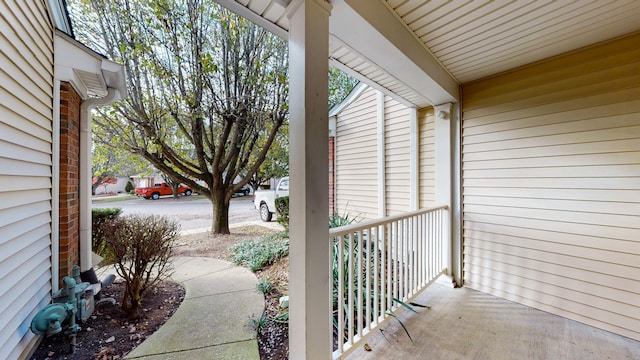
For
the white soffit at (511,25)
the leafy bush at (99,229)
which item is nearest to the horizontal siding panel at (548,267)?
the white soffit at (511,25)

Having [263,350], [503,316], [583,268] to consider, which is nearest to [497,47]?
[583,268]

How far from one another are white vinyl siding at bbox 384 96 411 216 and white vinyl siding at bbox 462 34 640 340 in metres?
0.91

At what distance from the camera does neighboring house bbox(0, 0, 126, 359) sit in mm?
1459

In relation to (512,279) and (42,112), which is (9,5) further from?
(512,279)

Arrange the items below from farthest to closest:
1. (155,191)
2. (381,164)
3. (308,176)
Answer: (155,191)
(381,164)
(308,176)

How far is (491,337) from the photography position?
6.49 ft

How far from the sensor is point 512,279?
2.53m

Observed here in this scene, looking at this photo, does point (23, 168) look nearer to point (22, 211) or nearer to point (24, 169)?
point (24, 169)

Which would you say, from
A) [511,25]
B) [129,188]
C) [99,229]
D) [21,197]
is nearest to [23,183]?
[21,197]

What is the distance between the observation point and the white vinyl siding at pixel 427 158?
10.9ft

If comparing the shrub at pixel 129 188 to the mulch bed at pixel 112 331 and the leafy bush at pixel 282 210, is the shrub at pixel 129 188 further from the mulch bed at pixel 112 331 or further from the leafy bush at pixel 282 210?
the mulch bed at pixel 112 331

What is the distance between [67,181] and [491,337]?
404 centimetres

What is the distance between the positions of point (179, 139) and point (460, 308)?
6292 mm

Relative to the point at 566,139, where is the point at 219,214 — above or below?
below
